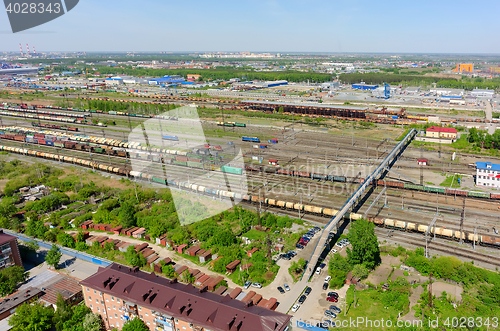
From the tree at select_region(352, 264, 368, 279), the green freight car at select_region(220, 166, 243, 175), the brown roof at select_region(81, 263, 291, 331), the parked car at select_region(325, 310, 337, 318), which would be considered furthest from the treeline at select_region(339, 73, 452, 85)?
the brown roof at select_region(81, 263, 291, 331)

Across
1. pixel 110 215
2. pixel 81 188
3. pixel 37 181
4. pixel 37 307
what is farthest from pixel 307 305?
pixel 37 181

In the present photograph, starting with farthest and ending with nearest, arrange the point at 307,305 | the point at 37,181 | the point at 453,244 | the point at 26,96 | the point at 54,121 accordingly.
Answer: the point at 26,96, the point at 54,121, the point at 37,181, the point at 453,244, the point at 307,305

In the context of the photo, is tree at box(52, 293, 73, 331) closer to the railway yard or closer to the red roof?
the railway yard

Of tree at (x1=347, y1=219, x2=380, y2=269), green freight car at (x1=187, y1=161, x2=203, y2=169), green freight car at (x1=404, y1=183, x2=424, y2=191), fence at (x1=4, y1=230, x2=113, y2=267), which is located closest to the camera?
tree at (x1=347, y1=219, x2=380, y2=269)

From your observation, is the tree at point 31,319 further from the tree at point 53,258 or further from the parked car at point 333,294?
the parked car at point 333,294

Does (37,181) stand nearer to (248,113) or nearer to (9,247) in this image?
(9,247)

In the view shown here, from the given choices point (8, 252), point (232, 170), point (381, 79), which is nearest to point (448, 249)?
point (232, 170)
